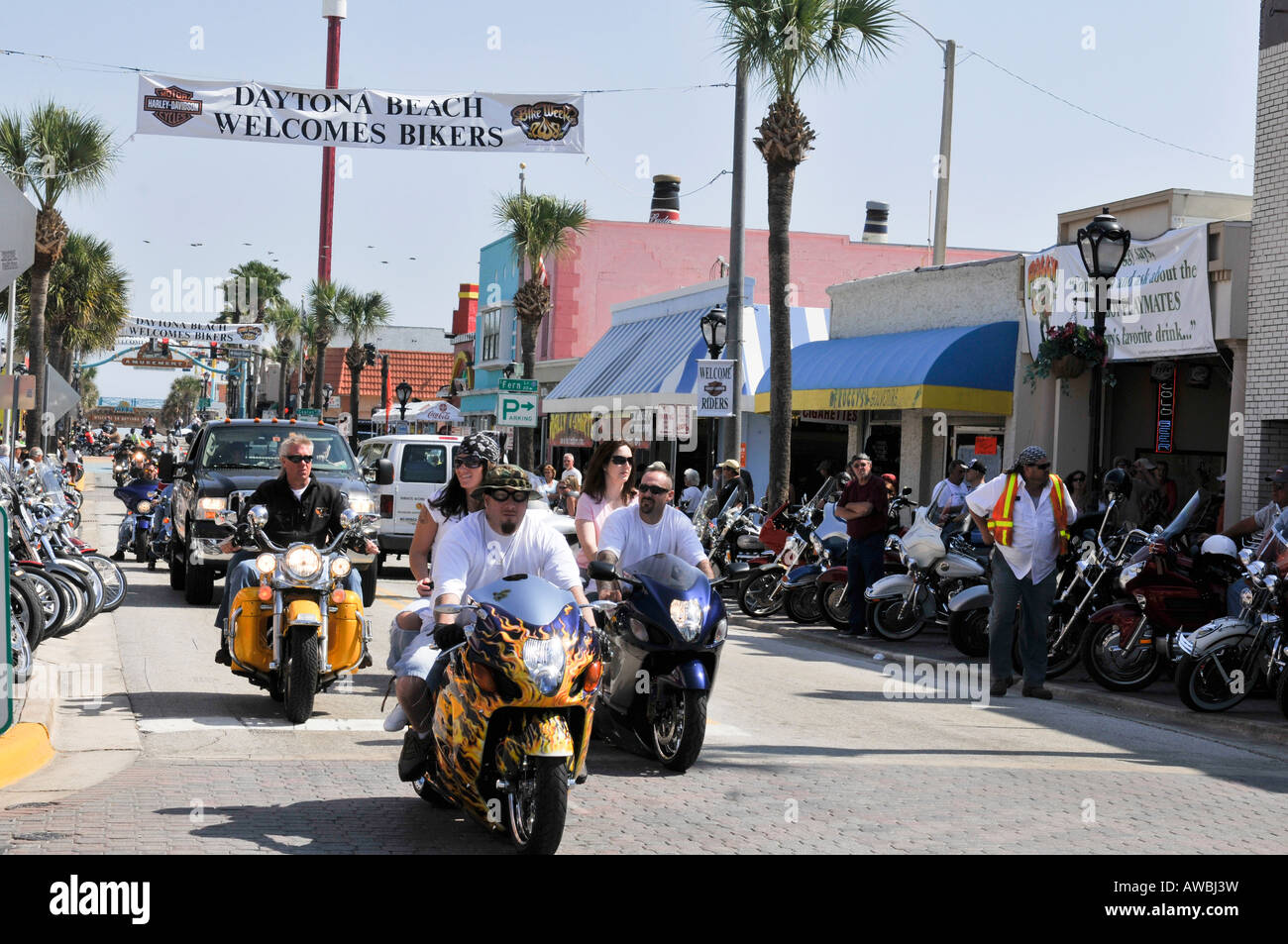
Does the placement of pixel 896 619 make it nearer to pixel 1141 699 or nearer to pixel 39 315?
pixel 1141 699

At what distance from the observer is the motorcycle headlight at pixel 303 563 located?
9.47 m

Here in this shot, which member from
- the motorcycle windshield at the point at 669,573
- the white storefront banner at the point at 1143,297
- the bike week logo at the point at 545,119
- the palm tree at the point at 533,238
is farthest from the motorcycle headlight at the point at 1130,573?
the palm tree at the point at 533,238

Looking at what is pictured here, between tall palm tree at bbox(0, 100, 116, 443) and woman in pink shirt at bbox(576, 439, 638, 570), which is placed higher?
tall palm tree at bbox(0, 100, 116, 443)

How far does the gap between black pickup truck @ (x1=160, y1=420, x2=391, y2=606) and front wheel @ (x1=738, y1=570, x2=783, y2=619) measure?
4.53m

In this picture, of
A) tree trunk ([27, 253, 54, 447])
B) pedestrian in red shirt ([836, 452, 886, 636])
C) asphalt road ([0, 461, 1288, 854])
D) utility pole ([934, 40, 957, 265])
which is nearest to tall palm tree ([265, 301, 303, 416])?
tree trunk ([27, 253, 54, 447])

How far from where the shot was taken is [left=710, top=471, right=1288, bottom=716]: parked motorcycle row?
11.3m

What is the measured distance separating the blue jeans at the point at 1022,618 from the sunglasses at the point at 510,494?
249 inches

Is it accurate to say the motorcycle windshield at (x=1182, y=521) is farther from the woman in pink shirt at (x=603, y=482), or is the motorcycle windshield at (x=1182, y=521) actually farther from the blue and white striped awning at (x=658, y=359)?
the blue and white striped awning at (x=658, y=359)

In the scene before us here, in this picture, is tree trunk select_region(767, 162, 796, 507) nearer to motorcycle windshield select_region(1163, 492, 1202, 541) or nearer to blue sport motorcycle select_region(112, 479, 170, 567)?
Result: blue sport motorcycle select_region(112, 479, 170, 567)

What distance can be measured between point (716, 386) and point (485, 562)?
14.7 m

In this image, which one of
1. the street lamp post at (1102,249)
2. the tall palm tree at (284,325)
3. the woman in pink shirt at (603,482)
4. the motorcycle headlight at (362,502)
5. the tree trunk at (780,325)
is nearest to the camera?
the woman in pink shirt at (603,482)

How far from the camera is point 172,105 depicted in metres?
21.0
